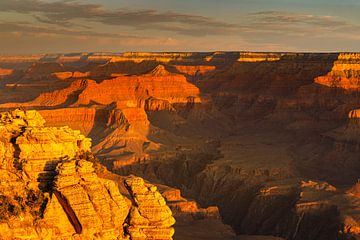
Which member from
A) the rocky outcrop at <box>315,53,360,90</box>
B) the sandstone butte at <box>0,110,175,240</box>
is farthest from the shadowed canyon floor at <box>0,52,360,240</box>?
the sandstone butte at <box>0,110,175,240</box>

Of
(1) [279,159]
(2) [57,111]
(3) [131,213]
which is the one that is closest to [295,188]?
(1) [279,159]

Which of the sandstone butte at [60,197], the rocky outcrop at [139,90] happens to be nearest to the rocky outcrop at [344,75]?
the rocky outcrop at [139,90]

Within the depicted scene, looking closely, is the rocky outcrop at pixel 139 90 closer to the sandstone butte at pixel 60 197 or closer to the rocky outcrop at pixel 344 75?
the rocky outcrop at pixel 344 75

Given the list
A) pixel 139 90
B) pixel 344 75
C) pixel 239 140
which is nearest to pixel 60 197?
pixel 239 140

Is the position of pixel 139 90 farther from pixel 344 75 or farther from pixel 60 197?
pixel 60 197

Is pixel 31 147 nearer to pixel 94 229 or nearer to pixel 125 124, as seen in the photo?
pixel 94 229

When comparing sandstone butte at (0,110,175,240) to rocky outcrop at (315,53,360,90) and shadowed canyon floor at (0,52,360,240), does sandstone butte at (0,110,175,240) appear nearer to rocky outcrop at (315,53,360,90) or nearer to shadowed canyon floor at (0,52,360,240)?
shadowed canyon floor at (0,52,360,240)
